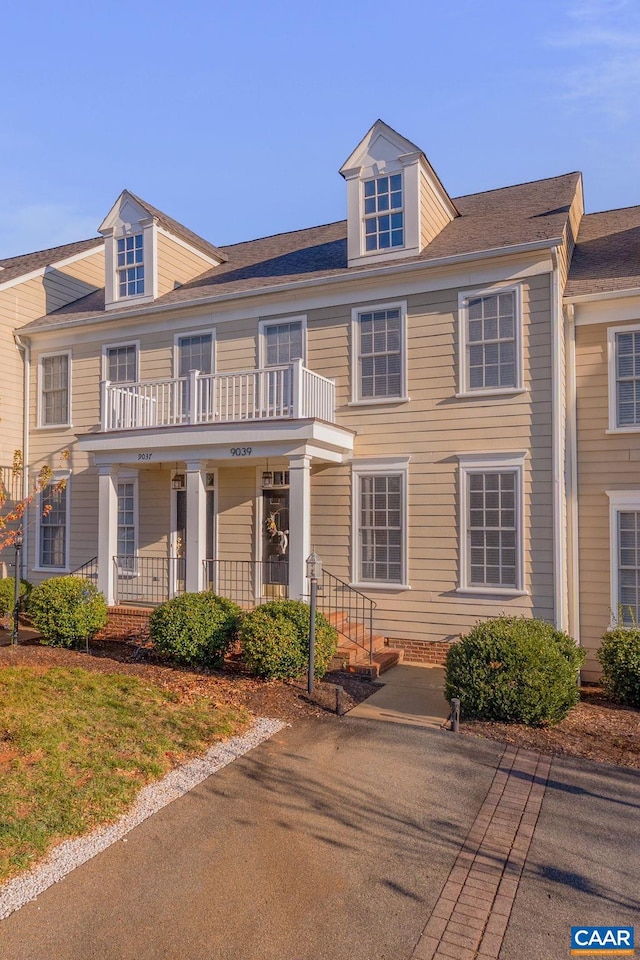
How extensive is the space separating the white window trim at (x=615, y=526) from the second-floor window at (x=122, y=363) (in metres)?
10.4

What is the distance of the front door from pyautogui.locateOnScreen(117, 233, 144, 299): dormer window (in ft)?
20.1

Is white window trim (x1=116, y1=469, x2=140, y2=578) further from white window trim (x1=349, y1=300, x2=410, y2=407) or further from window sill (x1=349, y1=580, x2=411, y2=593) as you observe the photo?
white window trim (x1=349, y1=300, x2=410, y2=407)

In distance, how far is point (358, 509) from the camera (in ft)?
43.5

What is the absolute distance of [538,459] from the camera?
11742mm

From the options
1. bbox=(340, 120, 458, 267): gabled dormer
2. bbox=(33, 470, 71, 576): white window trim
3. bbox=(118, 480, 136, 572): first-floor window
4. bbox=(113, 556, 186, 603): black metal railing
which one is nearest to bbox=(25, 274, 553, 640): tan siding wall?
bbox=(113, 556, 186, 603): black metal railing

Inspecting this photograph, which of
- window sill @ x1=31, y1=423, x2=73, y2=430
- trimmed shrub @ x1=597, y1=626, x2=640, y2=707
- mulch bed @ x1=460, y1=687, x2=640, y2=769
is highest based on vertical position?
window sill @ x1=31, y1=423, x2=73, y2=430

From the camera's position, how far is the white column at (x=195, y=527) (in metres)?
12.8

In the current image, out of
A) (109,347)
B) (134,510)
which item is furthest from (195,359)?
(134,510)

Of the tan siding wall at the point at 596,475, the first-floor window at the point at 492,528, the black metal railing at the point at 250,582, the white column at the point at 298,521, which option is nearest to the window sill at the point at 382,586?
the first-floor window at the point at 492,528

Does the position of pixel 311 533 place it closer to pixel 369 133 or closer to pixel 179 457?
pixel 179 457

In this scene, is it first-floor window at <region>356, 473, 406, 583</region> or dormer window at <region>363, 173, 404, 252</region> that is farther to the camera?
dormer window at <region>363, 173, 404, 252</region>

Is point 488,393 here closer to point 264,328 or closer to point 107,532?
point 264,328

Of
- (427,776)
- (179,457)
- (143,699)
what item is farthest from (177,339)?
(427,776)

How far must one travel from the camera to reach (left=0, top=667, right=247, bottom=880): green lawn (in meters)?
5.82
